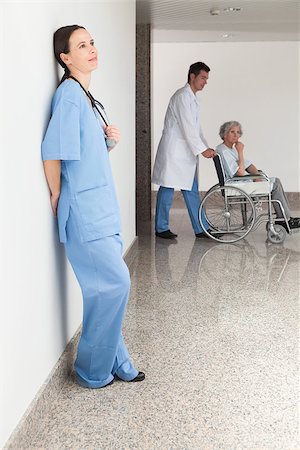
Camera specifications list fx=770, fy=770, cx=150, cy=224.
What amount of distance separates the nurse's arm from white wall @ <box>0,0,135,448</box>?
0.03 metres

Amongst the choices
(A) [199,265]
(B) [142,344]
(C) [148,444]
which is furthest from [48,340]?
(A) [199,265]

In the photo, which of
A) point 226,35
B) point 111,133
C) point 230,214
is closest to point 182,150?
point 230,214

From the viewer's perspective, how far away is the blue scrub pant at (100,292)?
255 cm

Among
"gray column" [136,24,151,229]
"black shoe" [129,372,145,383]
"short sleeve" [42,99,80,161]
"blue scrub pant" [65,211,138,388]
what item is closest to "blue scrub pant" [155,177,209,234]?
"gray column" [136,24,151,229]

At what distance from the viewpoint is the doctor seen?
21.1 ft

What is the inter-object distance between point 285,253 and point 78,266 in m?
3.52

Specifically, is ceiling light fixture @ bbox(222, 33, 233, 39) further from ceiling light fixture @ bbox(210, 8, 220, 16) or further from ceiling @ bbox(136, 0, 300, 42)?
ceiling light fixture @ bbox(210, 8, 220, 16)

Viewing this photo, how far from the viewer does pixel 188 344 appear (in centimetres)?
329

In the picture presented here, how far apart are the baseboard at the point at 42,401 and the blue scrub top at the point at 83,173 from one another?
0.48m

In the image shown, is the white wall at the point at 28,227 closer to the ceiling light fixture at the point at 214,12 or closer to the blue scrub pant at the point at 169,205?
the blue scrub pant at the point at 169,205

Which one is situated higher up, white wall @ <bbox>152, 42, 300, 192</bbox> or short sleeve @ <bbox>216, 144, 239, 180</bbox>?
white wall @ <bbox>152, 42, 300, 192</bbox>

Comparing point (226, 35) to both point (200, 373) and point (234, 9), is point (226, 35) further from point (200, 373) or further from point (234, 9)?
point (200, 373)

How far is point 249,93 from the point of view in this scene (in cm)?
1070

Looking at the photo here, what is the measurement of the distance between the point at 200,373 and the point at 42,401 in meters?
0.71
